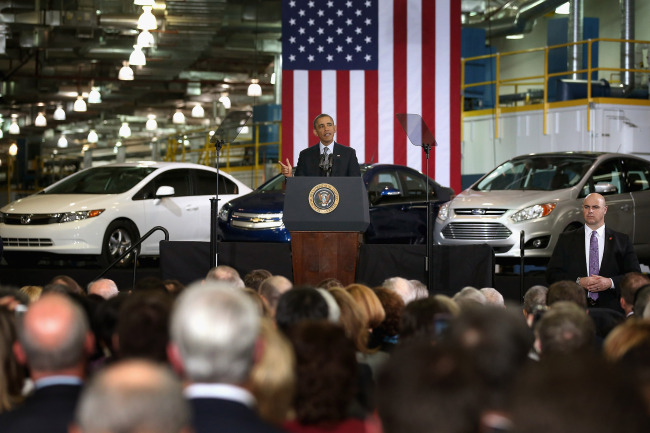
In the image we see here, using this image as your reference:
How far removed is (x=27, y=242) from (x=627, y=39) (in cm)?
1404

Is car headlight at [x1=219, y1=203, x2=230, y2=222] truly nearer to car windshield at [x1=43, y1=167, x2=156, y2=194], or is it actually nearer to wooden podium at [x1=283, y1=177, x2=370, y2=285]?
car windshield at [x1=43, y1=167, x2=156, y2=194]

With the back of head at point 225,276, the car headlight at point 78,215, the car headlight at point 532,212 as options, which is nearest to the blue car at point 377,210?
the car headlight at point 532,212

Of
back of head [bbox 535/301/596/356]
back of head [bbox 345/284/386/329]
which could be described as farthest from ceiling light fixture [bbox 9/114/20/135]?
back of head [bbox 535/301/596/356]

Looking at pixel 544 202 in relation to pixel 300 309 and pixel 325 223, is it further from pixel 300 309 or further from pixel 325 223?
pixel 300 309

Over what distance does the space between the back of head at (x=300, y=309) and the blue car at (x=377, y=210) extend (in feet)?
24.2

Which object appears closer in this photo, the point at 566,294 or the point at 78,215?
the point at 566,294

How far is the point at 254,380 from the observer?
3.08 meters

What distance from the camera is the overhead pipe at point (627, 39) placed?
20.0 m

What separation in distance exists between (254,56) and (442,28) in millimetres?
12146

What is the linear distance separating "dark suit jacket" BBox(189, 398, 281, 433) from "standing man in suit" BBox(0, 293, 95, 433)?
1.51 ft

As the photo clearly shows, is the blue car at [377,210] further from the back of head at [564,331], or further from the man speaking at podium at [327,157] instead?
the back of head at [564,331]

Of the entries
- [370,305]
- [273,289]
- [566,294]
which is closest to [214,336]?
[370,305]

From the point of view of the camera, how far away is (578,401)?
2152 millimetres

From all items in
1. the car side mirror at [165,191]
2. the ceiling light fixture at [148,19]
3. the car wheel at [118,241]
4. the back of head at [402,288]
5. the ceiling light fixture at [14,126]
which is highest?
the ceiling light fixture at [148,19]
